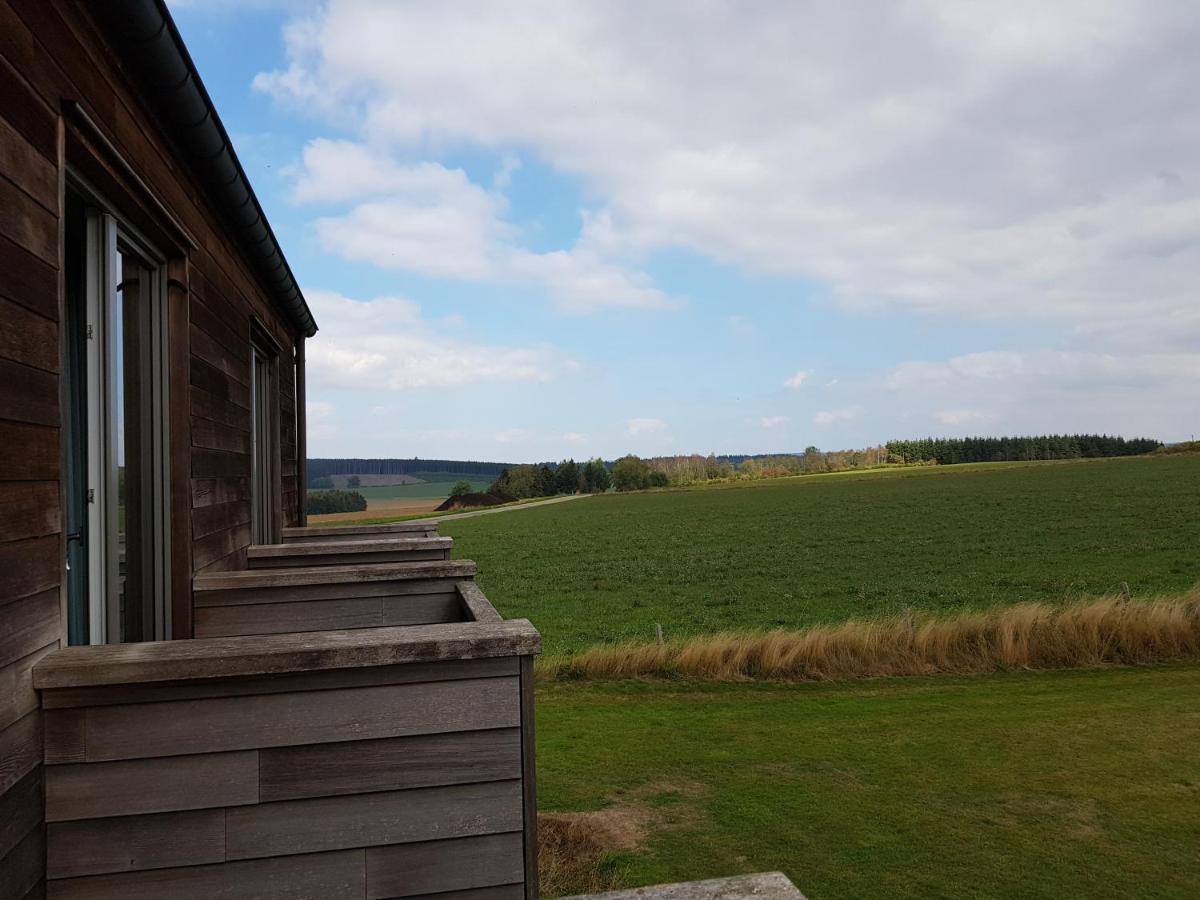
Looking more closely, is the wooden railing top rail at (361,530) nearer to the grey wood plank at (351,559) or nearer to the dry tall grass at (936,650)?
the grey wood plank at (351,559)

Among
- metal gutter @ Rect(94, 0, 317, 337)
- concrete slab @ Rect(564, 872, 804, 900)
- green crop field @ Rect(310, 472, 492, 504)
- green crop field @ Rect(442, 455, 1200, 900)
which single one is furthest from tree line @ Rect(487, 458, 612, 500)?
concrete slab @ Rect(564, 872, 804, 900)

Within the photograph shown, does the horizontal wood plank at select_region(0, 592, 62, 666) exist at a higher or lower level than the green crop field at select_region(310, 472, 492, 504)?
higher

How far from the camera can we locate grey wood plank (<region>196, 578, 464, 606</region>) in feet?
12.6

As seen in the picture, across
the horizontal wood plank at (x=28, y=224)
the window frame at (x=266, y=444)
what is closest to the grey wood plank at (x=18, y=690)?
the horizontal wood plank at (x=28, y=224)

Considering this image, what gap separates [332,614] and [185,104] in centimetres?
249

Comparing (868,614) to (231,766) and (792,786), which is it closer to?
(792,786)

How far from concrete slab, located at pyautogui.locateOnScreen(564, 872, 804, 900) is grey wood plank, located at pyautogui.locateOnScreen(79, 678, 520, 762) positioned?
62 cm

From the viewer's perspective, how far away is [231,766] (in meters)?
1.98

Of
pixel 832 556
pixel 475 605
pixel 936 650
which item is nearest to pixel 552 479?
pixel 832 556

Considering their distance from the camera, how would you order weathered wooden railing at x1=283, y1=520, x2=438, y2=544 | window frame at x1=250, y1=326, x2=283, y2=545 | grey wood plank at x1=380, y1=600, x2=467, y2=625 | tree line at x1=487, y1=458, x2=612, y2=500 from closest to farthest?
grey wood plank at x1=380, y1=600, x2=467, y2=625 → window frame at x1=250, y1=326, x2=283, y2=545 → weathered wooden railing at x1=283, y1=520, x2=438, y2=544 → tree line at x1=487, y1=458, x2=612, y2=500

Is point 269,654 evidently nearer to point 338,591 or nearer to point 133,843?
point 133,843

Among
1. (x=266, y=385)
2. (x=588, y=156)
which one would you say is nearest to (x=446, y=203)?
(x=588, y=156)

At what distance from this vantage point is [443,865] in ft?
6.88

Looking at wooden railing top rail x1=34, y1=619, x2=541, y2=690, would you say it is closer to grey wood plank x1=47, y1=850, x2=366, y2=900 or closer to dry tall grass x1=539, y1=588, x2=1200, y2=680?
grey wood plank x1=47, y1=850, x2=366, y2=900
